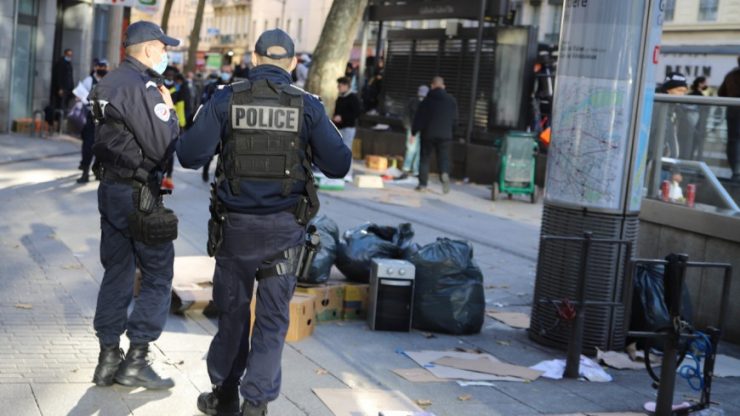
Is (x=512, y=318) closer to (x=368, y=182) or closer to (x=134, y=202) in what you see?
(x=134, y=202)

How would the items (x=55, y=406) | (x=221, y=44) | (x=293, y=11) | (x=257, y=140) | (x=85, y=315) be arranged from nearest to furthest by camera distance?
(x=257, y=140) → (x=55, y=406) → (x=85, y=315) → (x=293, y=11) → (x=221, y=44)

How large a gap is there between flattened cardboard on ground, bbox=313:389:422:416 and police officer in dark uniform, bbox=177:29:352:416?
777mm

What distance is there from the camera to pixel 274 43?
5.27 metres

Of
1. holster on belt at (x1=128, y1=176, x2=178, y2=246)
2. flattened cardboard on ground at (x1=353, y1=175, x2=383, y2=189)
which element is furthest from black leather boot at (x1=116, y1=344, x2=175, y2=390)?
flattened cardboard on ground at (x1=353, y1=175, x2=383, y2=189)

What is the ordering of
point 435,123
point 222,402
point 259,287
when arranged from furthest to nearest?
point 435,123 < point 222,402 < point 259,287

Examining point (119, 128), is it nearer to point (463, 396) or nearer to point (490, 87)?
point (463, 396)

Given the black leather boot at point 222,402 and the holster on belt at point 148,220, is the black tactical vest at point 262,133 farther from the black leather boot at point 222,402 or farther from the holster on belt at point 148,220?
the black leather boot at point 222,402

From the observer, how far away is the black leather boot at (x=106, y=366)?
5938 millimetres

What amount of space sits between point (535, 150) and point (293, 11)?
66.9 metres

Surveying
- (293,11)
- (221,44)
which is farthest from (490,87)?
(221,44)

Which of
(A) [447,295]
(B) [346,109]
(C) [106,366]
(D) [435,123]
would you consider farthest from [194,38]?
(C) [106,366]

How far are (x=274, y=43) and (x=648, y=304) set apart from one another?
3815 millimetres

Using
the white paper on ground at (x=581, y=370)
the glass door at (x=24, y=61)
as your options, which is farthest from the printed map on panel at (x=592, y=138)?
the glass door at (x=24, y=61)

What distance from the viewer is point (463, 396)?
253 inches
